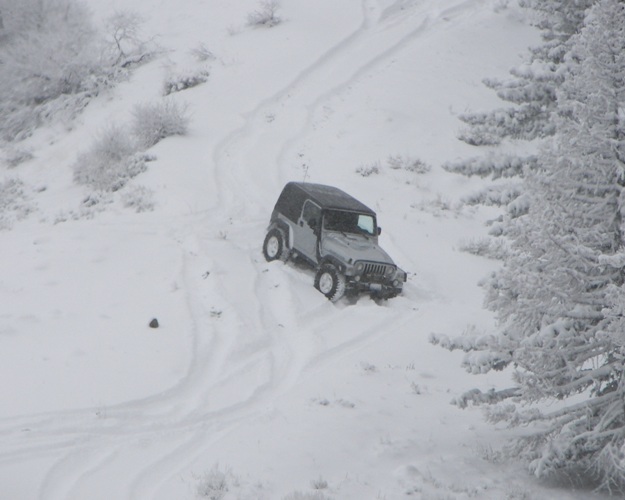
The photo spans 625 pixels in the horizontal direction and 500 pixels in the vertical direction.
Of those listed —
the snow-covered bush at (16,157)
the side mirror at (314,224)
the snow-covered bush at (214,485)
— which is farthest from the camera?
the snow-covered bush at (16,157)

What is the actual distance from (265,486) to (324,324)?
5675 mm

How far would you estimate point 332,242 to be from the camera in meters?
14.4

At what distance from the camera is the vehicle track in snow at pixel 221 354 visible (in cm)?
776

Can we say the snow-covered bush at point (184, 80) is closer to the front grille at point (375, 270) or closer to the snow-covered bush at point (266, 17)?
the snow-covered bush at point (266, 17)

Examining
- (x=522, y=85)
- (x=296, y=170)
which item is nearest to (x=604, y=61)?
(x=522, y=85)

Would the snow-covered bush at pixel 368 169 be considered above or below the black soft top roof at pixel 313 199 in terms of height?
below

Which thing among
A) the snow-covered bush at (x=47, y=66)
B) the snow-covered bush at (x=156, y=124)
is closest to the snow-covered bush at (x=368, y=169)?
the snow-covered bush at (x=156, y=124)

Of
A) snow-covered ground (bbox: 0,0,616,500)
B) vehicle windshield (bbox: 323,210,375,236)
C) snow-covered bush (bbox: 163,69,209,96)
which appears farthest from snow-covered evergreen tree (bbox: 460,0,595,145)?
snow-covered bush (bbox: 163,69,209,96)

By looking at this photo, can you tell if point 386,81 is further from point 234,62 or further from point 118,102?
point 118,102

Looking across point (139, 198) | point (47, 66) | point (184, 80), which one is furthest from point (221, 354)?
point (47, 66)

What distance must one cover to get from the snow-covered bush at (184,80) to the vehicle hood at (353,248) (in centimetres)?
1739

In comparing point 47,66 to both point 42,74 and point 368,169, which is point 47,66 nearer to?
point 42,74

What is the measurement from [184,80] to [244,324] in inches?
790

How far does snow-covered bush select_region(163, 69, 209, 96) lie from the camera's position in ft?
96.8
